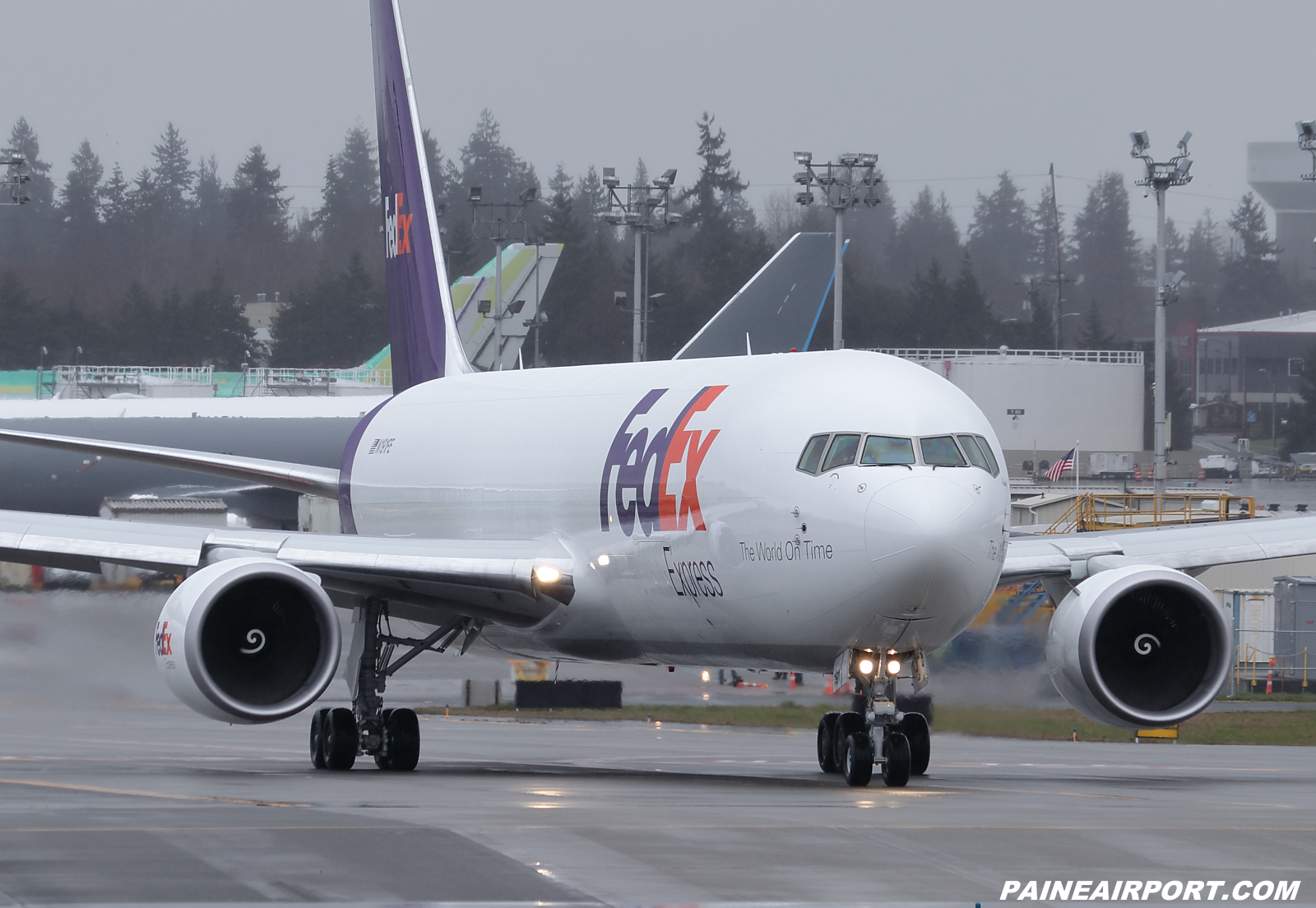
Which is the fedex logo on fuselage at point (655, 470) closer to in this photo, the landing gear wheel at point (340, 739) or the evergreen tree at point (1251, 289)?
the landing gear wheel at point (340, 739)

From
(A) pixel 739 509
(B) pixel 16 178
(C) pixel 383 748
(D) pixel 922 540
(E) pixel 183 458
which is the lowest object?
(C) pixel 383 748

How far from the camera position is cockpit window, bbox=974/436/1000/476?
14586 millimetres

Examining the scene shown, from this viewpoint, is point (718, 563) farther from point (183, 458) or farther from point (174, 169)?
point (174, 169)

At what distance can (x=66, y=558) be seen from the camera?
16.8 meters

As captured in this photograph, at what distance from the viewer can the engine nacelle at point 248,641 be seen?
50.8 ft

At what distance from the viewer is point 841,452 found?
1447 cm

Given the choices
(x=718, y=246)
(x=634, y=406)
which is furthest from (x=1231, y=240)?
(x=634, y=406)

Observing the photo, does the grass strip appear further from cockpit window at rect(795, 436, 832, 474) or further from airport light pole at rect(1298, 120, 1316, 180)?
airport light pole at rect(1298, 120, 1316, 180)

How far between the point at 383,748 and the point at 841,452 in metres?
5.68

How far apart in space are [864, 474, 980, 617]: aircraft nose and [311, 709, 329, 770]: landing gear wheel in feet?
20.2

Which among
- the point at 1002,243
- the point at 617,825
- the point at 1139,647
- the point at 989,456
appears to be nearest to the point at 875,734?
the point at 989,456

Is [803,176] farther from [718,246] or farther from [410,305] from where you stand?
[718,246]

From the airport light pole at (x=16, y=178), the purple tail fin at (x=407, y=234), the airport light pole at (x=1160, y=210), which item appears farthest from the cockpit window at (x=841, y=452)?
the airport light pole at (x=16, y=178)

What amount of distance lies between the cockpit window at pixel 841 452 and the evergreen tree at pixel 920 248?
242 feet
